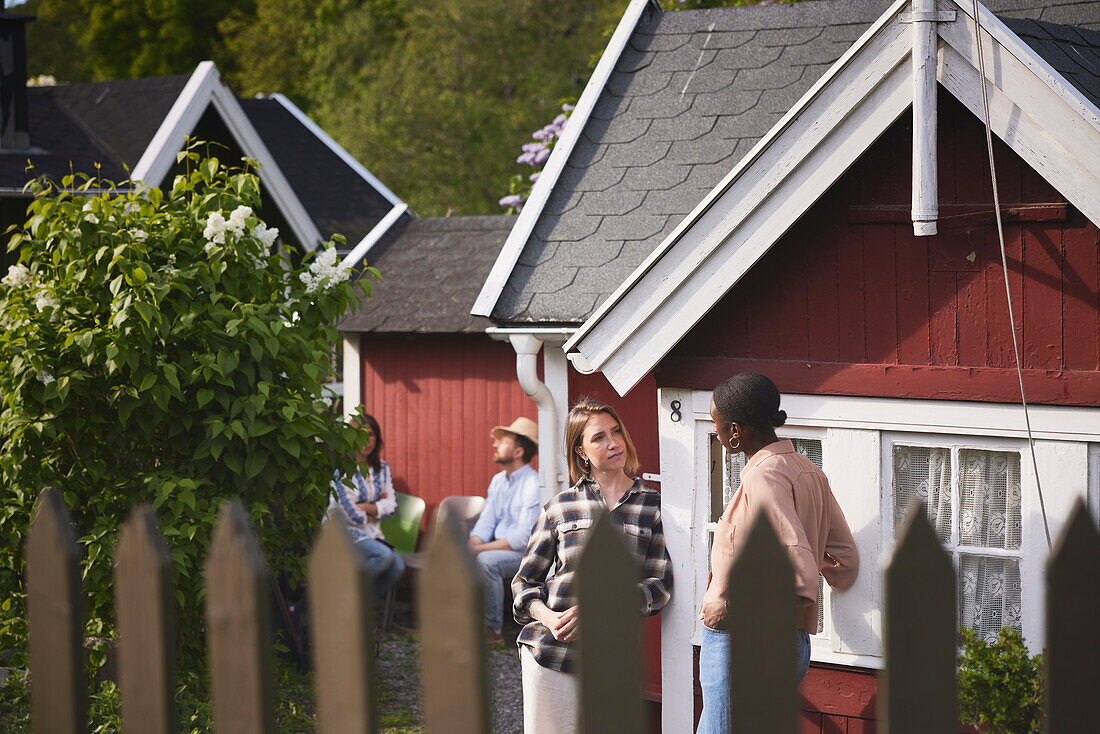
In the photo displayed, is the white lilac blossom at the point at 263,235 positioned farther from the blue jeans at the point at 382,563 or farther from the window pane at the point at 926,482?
Answer: the blue jeans at the point at 382,563

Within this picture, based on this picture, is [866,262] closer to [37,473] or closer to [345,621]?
[345,621]

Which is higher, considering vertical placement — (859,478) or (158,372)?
(158,372)

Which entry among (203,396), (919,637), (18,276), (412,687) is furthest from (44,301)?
(919,637)

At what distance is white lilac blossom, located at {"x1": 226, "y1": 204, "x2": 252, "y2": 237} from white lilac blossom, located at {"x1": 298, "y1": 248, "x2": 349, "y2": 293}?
49 cm

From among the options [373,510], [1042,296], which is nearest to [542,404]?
[1042,296]

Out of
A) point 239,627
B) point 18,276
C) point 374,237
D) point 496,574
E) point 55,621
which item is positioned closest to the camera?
point 239,627

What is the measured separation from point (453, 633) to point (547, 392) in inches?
171

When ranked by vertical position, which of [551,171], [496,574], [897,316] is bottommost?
[496,574]

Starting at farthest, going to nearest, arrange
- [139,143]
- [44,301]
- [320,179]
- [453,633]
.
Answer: [320,179], [139,143], [44,301], [453,633]

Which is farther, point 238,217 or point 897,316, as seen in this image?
point 238,217

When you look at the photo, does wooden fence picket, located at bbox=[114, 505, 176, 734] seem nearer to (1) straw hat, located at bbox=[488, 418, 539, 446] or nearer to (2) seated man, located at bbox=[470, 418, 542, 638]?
(2) seated man, located at bbox=[470, 418, 542, 638]

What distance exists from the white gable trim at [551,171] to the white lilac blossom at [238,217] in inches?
48.4

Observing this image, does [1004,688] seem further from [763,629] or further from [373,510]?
[373,510]

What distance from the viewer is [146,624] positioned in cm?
166
